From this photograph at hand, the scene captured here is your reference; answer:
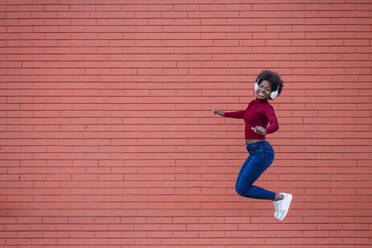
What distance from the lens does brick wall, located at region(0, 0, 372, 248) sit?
4.05 meters

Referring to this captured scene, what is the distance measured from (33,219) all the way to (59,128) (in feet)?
4.30

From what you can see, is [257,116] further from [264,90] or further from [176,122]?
[176,122]

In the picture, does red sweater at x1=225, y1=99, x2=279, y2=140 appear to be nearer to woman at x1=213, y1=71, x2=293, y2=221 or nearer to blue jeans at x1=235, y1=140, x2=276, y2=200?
woman at x1=213, y1=71, x2=293, y2=221

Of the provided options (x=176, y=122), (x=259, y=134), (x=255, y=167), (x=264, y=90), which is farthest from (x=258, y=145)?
(x=176, y=122)

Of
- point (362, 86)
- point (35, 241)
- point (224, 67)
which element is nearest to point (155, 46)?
point (224, 67)

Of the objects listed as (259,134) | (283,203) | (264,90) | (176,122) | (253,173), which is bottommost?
(283,203)

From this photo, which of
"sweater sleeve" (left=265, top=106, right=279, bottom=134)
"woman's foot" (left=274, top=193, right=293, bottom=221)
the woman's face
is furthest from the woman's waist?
"woman's foot" (left=274, top=193, right=293, bottom=221)

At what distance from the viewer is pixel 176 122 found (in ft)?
13.3

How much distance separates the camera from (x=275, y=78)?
128 inches

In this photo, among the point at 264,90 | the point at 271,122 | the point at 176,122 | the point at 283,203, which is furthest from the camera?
the point at 176,122

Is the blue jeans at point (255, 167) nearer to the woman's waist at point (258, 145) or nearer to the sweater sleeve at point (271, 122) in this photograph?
the woman's waist at point (258, 145)

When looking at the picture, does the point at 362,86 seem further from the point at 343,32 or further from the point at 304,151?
the point at 304,151

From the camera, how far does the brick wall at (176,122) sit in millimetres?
4051

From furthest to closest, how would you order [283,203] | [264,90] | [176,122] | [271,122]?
[176,122] < [283,203] < [264,90] < [271,122]
